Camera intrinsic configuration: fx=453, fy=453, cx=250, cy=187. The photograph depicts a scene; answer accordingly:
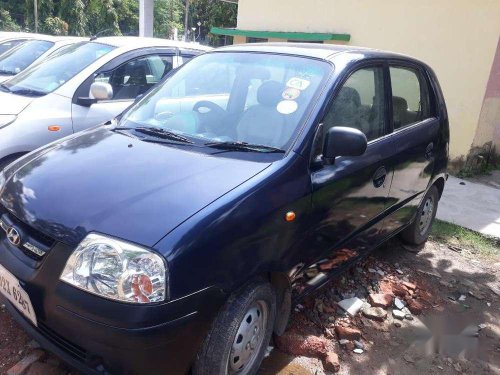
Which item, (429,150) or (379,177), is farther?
(429,150)

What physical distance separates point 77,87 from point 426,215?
3699mm

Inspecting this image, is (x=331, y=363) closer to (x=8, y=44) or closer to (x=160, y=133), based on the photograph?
(x=160, y=133)

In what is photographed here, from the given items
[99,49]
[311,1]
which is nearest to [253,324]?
[99,49]

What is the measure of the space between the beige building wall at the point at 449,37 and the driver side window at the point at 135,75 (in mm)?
4601

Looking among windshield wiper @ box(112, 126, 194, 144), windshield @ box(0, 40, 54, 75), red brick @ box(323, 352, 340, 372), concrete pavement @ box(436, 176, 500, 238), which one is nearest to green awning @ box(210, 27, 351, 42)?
concrete pavement @ box(436, 176, 500, 238)

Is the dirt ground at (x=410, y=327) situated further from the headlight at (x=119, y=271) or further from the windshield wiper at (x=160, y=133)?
the windshield wiper at (x=160, y=133)

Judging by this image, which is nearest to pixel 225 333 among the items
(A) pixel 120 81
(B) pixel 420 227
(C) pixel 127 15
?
(B) pixel 420 227

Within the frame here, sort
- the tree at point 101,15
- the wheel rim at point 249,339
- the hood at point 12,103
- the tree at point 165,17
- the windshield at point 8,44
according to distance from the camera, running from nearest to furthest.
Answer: the wheel rim at point 249,339 < the hood at point 12,103 < the windshield at point 8,44 < the tree at point 101,15 < the tree at point 165,17

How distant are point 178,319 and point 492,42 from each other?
7.06 meters

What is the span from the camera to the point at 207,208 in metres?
2.04

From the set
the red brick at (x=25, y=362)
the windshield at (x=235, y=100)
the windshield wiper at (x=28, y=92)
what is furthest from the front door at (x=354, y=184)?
the windshield wiper at (x=28, y=92)

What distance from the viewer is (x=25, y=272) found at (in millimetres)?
2074

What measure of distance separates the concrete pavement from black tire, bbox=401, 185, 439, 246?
41.8 inches

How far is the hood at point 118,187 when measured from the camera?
1.97 m
